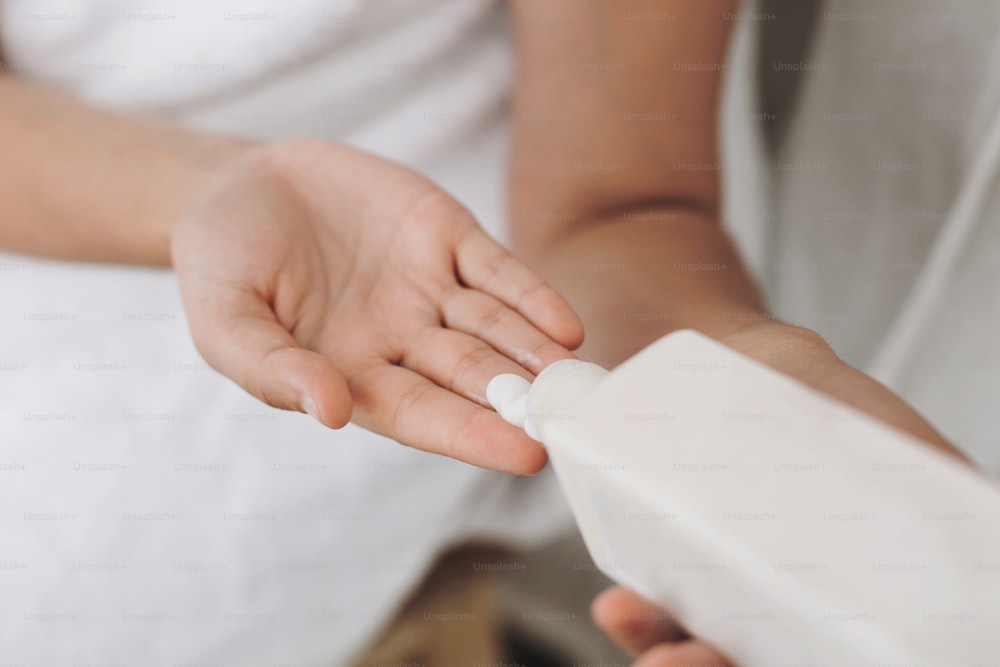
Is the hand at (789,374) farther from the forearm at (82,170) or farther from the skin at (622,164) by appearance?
the forearm at (82,170)

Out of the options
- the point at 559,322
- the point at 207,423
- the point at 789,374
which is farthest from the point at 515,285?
the point at 207,423

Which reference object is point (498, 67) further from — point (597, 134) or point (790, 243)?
point (790, 243)

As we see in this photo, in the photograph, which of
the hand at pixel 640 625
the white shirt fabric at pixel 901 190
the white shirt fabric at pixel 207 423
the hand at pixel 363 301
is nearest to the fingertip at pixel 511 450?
the hand at pixel 363 301

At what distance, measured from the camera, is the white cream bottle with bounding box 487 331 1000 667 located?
0.73ft

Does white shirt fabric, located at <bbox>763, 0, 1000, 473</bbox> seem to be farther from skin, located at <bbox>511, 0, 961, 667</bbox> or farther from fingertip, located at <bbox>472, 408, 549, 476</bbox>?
fingertip, located at <bbox>472, 408, 549, 476</bbox>

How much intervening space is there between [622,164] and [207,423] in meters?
0.34

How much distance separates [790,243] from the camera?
68 cm

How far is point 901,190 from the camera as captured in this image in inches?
22.4

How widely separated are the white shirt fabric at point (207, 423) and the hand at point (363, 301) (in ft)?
0.47

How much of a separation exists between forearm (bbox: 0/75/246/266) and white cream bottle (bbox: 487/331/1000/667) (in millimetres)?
338

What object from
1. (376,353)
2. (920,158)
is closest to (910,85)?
(920,158)

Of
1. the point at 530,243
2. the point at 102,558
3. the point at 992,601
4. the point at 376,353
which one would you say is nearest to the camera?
the point at 992,601

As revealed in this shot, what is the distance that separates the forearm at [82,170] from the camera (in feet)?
1.73

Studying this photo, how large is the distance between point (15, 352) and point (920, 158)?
2.10 ft
